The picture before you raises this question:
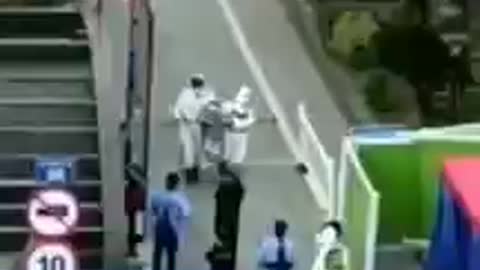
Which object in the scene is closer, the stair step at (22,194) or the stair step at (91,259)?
the stair step at (91,259)

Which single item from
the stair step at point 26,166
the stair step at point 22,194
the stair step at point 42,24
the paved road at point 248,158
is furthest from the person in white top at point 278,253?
the stair step at point 42,24

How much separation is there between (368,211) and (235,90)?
737cm

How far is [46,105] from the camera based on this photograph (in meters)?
14.3

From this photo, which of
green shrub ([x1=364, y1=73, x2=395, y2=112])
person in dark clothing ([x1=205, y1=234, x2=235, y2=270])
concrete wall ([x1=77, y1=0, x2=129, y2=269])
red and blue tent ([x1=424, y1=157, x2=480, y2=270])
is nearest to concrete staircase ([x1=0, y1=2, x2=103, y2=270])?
concrete wall ([x1=77, y1=0, x2=129, y2=269])

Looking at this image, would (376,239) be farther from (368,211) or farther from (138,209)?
(138,209)

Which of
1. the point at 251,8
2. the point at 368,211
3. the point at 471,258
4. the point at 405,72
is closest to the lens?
the point at 471,258

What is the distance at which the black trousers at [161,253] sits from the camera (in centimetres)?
1307

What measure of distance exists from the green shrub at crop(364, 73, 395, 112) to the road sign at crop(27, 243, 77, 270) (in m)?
7.29

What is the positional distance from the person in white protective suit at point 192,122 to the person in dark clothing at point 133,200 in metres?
1.51

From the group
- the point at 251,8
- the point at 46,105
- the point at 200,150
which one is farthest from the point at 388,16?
the point at 46,105

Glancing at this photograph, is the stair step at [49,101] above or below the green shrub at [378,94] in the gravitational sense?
above

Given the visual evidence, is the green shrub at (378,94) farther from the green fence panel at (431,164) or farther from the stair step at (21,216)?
the green fence panel at (431,164)

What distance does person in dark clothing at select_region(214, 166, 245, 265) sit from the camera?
13320 millimetres

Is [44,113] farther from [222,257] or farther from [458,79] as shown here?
[458,79]
